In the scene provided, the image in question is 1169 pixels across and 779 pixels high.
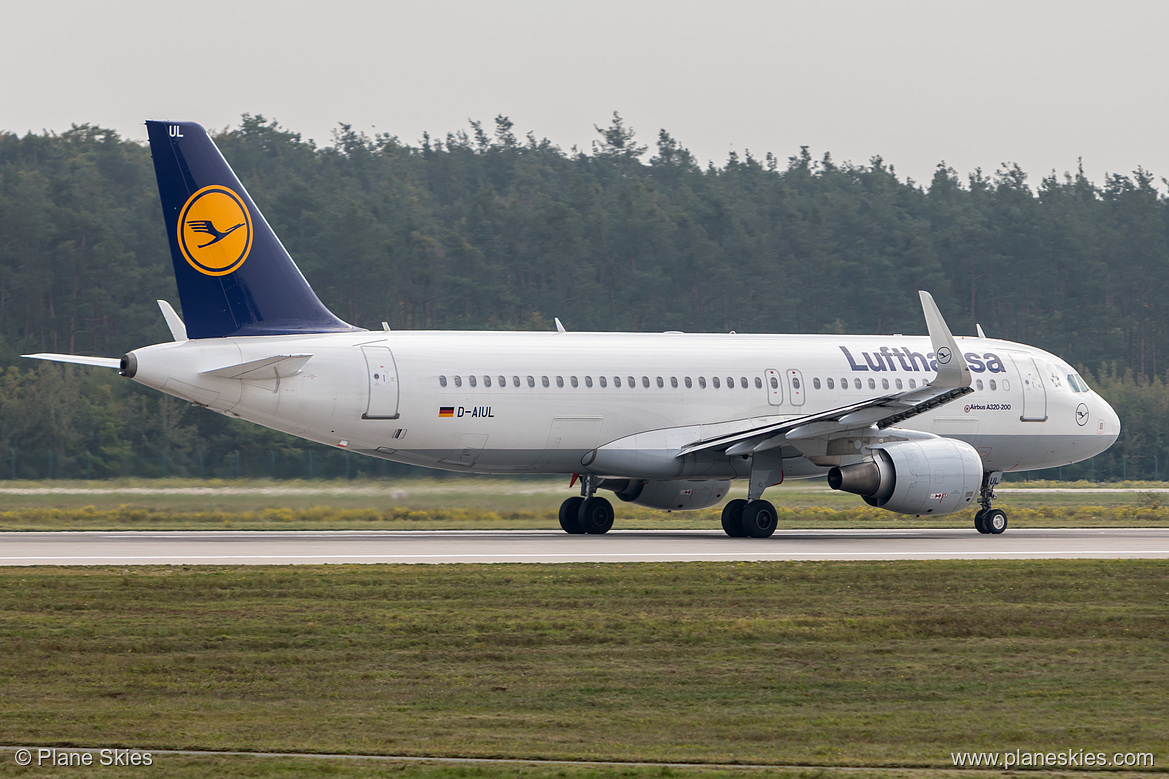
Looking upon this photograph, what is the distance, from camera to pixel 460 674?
39.8 ft

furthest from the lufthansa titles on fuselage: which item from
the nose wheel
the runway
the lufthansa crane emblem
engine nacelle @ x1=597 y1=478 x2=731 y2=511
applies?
the lufthansa crane emblem

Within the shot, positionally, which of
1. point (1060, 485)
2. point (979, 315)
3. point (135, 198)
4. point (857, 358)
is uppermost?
point (135, 198)

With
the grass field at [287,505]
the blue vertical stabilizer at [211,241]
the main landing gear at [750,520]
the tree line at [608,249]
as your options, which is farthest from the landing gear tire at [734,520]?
the tree line at [608,249]

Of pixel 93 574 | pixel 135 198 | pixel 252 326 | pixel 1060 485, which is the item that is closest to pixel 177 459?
pixel 252 326

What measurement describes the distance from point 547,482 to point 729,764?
20.4 metres

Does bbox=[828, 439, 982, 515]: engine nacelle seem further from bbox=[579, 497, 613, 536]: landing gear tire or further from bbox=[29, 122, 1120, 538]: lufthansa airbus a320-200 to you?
bbox=[579, 497, 613, 536]: landing gear tire

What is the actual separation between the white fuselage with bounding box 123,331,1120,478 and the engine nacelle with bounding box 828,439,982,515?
1.50 m

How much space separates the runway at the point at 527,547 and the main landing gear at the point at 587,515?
44cm

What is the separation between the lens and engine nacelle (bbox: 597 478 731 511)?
2944cm

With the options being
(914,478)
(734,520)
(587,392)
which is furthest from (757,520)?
(587,392)

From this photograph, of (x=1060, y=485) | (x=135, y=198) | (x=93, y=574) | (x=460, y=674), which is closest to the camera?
(x=460, y=674)

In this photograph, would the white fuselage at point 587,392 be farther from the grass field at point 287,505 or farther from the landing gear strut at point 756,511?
the grass field at point 287,505

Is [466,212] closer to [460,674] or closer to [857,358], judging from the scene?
[857,358]

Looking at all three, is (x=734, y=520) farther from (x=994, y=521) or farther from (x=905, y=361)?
(x=905, y=361)
